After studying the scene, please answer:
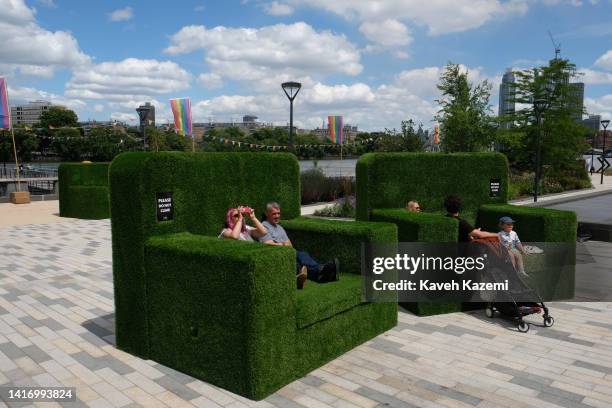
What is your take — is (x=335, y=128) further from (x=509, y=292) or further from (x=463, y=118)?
(x=509, y=292)

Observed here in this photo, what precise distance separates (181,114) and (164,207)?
2378cm

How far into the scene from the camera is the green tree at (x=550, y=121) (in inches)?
957

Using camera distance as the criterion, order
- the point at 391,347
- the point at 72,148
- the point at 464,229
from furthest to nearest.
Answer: the point at 72,148 → the point at 464,229 → the point at 391,347

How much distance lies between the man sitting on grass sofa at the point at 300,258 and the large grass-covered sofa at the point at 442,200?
1483 millimetres

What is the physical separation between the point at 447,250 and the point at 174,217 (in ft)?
12.0

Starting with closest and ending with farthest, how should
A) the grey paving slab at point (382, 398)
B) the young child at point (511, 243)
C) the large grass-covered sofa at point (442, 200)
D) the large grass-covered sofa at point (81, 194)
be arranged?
the grey paving slab at point (382, 398) < the young child at point (511, 243) < the large grass-covered sofa at point (442, 200) < the large grass-covered sofa at point (81, 194)

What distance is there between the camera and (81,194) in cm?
1666

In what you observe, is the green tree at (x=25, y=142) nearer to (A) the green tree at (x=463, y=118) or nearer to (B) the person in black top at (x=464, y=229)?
(A) the green tree at (x=463, y=118)

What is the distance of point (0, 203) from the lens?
70.1 ft

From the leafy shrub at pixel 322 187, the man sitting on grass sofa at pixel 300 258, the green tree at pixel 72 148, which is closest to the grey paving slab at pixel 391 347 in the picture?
the man sitting on grass sofa at pixel 300 258

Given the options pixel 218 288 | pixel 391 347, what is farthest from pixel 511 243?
pixel 218 288

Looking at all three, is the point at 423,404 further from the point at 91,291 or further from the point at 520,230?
the point at 91,291

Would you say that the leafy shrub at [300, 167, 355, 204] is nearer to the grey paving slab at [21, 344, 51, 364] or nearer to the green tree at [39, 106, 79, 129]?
the grey paving slab at [21, 344, 51, 364]

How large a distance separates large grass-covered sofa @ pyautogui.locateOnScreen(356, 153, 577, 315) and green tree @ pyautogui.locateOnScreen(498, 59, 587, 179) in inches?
657
